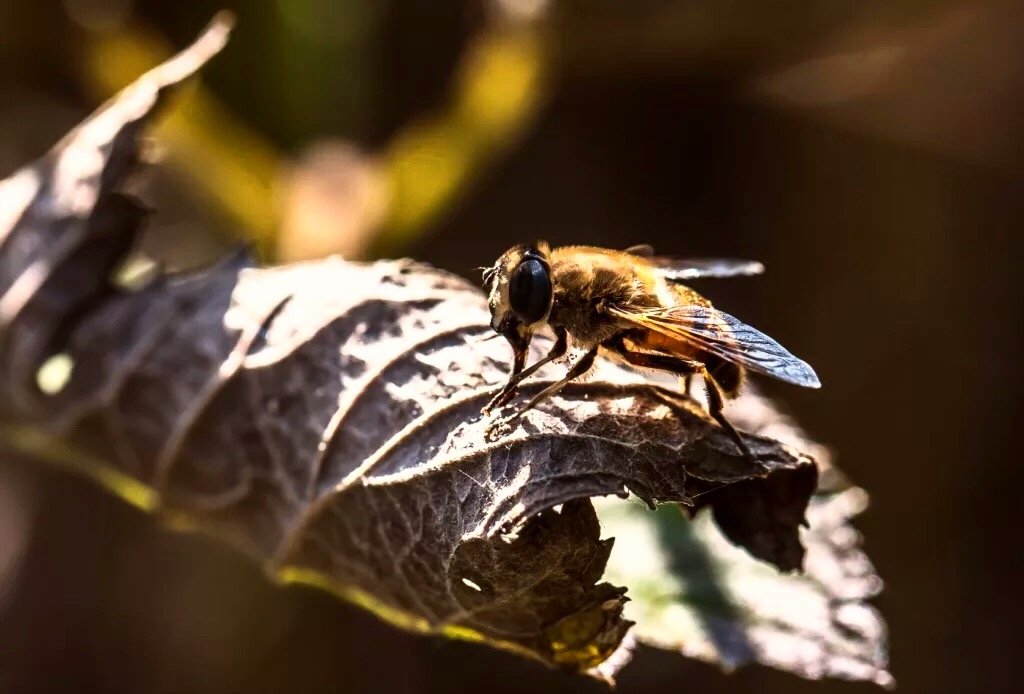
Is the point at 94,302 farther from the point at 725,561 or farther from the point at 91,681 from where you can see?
the point at 725,561

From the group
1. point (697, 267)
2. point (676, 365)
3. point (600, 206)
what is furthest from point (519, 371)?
point (600, 206)

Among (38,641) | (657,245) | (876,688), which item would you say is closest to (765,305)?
(657,245)

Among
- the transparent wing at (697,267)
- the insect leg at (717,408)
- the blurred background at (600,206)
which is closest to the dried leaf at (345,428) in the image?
the insect leg at (717,408)

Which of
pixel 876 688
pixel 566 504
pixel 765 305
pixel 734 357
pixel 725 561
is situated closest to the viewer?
pixel 566 504

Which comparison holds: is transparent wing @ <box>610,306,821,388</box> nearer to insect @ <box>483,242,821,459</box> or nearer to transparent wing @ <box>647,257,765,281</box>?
insect @ <box>483,242,821,459</box>

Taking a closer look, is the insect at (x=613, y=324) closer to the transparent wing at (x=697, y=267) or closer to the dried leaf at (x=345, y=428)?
the dried leaf at (x=345, y=428)

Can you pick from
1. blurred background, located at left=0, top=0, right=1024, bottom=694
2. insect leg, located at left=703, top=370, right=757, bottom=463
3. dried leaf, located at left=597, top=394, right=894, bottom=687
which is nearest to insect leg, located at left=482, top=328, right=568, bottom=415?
insect leg, located at left=703, top=370, right=757, bottom=463

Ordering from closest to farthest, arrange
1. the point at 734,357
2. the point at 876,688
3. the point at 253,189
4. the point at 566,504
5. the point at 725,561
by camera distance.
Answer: the point at 566,504 < the point at 734,357 < the point at 725,561 < the point at 876,688 < the point at 253,189

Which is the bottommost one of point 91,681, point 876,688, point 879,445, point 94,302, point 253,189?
point 91,681
